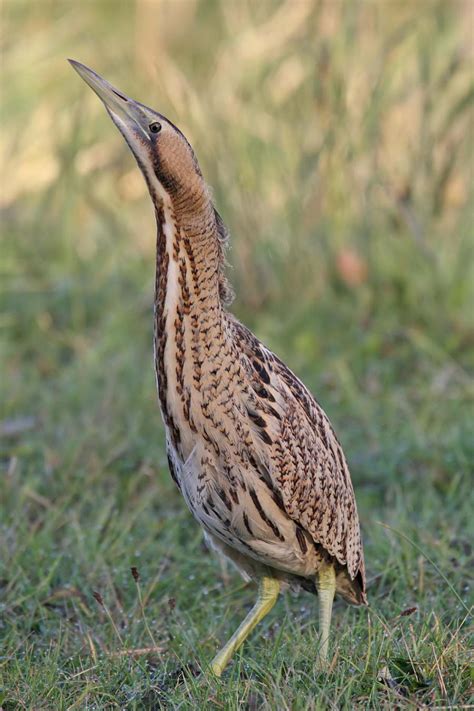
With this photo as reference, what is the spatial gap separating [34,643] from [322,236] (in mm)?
3538

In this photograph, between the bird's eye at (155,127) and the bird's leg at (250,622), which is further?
the bird's leg at (250,622)

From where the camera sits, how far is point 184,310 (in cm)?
Result: 330

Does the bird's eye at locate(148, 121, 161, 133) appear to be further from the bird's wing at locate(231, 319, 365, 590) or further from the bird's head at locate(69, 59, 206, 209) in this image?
the bird's wing at locate(231, 319, 365, 590)

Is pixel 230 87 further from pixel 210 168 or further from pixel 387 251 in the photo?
pixel 387 251

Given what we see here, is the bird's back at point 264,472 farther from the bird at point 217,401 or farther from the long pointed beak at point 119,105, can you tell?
the long pointed beak at point 119,105

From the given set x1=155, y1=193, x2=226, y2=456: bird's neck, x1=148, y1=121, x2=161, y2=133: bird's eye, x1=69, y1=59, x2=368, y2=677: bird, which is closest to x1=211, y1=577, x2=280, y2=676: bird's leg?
x1=69, y1=59, x2=368, y2=677: bird

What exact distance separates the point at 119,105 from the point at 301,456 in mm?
1198

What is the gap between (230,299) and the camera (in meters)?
3.49

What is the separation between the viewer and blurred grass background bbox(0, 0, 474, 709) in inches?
Result: 139

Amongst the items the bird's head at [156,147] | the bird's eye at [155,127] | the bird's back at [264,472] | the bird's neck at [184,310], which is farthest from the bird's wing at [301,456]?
the bird's eye at [155,127]

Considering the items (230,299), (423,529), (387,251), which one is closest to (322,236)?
(387,251)

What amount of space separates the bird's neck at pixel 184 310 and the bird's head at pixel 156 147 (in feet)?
0.17

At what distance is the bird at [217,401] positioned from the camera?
3.25 metres

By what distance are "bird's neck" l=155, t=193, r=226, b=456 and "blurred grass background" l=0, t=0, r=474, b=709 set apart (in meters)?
0.79
